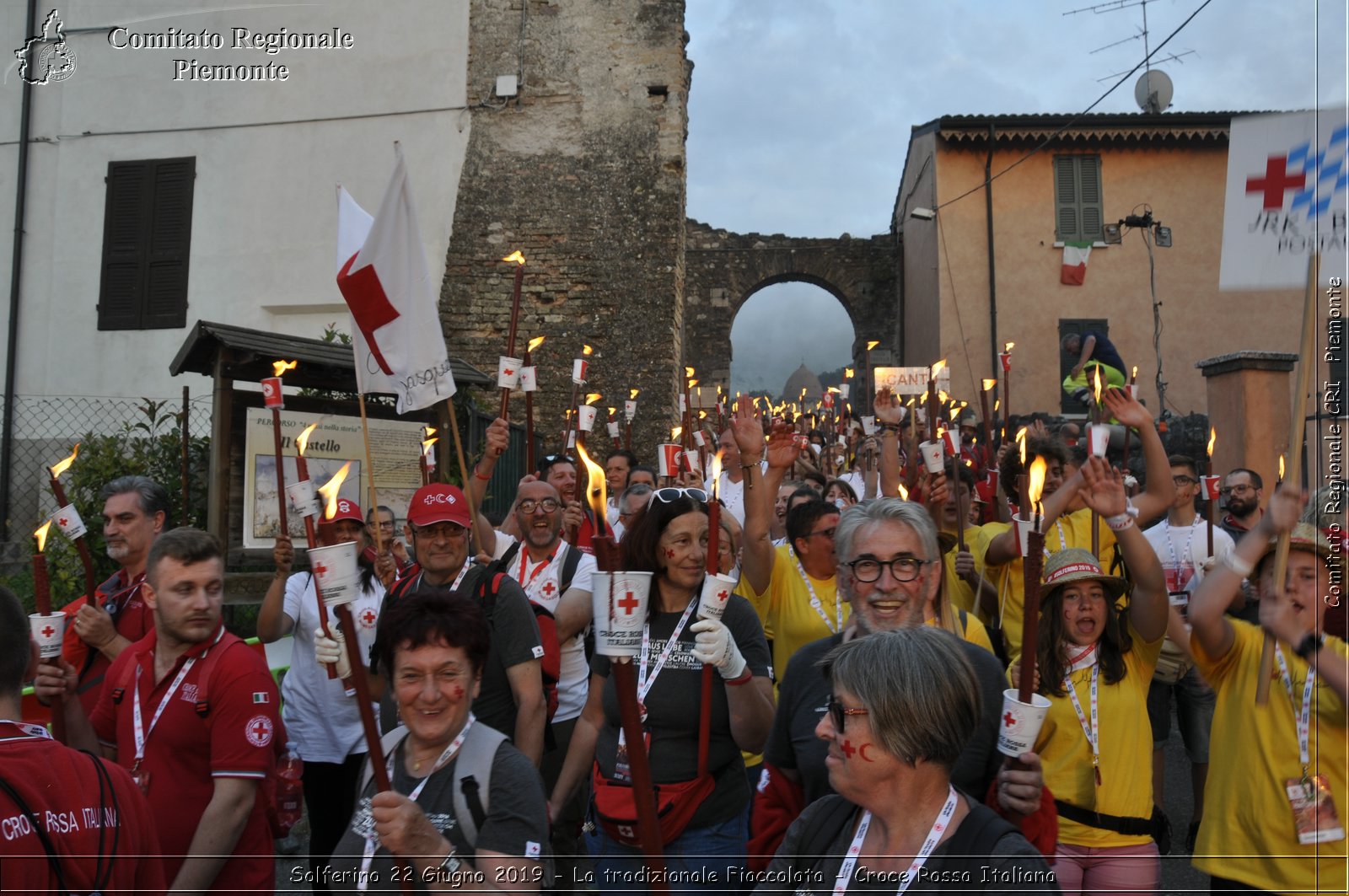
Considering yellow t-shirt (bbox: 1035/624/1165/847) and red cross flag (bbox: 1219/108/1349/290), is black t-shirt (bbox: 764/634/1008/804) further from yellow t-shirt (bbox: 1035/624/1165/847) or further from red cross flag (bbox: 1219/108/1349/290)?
red cross flag (bbox: 1219/108/1349/290)

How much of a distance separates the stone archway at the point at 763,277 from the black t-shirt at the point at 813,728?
24789 mm

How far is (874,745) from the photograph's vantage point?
7.36 feet

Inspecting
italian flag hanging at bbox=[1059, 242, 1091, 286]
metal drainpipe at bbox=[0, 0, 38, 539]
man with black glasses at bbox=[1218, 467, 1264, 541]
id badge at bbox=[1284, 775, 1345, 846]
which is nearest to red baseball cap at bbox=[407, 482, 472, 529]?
id badge at bbox=[1284, 775, 1345, 846]

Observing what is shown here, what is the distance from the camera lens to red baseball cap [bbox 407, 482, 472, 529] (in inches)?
171

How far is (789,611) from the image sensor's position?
15.0ft

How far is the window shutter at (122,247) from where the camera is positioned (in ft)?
53.1

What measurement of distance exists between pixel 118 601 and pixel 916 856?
360 cm

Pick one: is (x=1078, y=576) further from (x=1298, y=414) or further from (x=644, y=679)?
(x=644, y=679)

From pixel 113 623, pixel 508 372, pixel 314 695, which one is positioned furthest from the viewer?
pixel 508 372

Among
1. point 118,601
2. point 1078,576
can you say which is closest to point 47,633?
point 118,601

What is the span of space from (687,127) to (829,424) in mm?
5656

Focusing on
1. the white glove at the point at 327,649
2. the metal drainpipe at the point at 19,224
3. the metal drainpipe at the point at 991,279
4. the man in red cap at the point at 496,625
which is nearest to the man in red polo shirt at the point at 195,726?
the white glove at the point at 327,649

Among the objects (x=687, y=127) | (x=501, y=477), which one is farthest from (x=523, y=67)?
(x=501, y=477)

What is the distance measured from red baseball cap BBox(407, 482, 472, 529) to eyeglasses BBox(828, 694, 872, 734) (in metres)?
2.39
